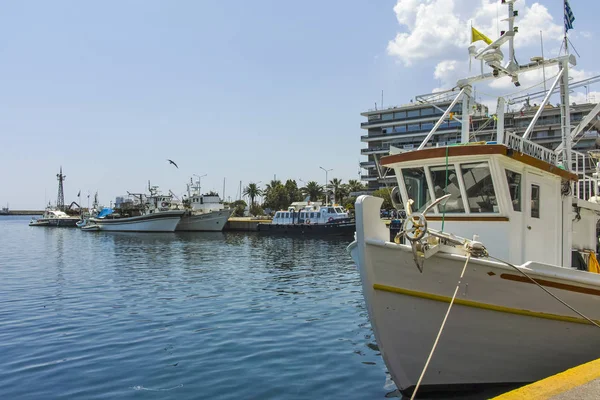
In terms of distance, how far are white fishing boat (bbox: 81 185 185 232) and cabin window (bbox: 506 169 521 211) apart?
6539 cm

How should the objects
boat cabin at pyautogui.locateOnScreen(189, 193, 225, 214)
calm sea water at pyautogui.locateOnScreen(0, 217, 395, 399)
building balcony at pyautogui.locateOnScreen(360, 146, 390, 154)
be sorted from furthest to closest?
building balcony at pyautogui.locateOnScreen(360, 146, 390, 154)
boat cabin at pyautogui.locateOnScreen(189, 193, 225, 214)
calm sea water at pyautogui.locateOnScreen(0, 217, 395, 399)

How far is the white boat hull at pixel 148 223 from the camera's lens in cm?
7094

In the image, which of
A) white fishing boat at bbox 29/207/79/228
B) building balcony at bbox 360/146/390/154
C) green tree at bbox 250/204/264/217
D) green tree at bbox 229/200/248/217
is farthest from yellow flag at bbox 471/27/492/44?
white fishing boat at bbox 29/207/79/228

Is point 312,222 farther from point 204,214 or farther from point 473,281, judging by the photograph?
point 473,281

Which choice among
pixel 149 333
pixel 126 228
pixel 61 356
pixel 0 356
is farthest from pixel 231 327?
pixel 126 228

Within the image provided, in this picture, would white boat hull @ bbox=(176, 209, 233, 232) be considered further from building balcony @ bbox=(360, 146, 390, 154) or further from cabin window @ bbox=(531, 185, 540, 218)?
cabin window @ bbox=(531, 185, 540, 218)

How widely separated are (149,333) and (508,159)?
947 cm

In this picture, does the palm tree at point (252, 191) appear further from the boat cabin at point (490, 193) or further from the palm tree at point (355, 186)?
the boat cabin at point (490, 193)

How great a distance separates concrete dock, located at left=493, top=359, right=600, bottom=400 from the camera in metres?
4.64

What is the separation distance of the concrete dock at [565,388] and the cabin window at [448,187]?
3710mm

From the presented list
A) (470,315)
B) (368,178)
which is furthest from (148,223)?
(470,315)

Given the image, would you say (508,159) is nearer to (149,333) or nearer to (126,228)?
(149,333)

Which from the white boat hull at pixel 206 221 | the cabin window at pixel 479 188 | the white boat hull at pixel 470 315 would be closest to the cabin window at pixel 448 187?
the cabin window at pixel 479 188

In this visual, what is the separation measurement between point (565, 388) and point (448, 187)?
4343mm
